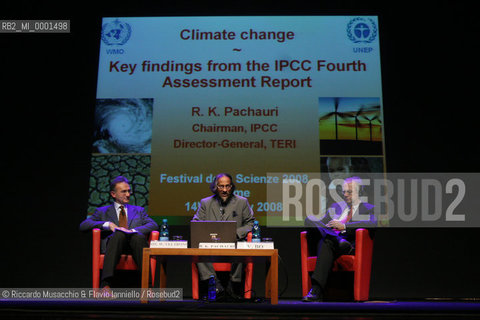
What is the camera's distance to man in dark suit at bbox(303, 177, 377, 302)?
3.68 meters

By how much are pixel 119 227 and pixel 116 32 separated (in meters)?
2.00

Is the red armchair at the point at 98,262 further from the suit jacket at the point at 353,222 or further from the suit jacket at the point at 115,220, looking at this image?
the suit jacket at the point at 353,222

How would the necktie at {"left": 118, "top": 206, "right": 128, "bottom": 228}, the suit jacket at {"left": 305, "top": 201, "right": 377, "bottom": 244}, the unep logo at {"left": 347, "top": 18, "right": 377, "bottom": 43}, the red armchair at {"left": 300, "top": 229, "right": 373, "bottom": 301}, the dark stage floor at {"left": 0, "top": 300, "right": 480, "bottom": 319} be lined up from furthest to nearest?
1. the unep logo at {"left": 347, "top": 18, "right": 377, "bottom": 43}
2. the necktie at {"left": 118, "top": 206, "right": 128, "bottom": 228}
3. the suit jacket at {"left": 305, "top": 201, "right": 377, "bottom": 244}
4. the red armchair at {"left": 300, "top": 229, "right": 373, "bottom": 301}
5. the dark stage floor at {"left": 0, "top": 300, "right": 480, "bottom": 319}

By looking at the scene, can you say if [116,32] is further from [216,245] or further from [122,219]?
[216,245]

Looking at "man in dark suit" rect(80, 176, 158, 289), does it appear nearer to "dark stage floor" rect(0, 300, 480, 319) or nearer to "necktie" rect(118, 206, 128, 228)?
"necktie" rect(118, 206, 128, 228)

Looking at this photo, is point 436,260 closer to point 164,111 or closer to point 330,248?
point 330,248

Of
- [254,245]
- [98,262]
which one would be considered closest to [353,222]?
[254,245]

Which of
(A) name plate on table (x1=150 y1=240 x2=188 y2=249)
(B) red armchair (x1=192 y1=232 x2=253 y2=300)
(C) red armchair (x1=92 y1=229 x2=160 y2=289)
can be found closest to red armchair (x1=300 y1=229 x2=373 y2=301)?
(B) red armchair (x1=192 y1=232 x2=253 y2=300)

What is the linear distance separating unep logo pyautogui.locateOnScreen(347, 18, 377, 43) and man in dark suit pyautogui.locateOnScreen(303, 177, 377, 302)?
1499 millimetres

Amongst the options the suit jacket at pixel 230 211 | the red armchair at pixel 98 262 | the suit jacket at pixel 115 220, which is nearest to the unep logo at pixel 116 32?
the suit jacket at pixel 115 220

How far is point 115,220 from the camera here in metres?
4.11

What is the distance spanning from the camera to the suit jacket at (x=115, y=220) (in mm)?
3953

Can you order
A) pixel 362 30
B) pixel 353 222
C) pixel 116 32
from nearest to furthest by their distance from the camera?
1. pixel 353 222
2. pixel 362 30
3. pixel 116 32

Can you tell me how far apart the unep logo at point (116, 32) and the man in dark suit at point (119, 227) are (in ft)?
4.70
